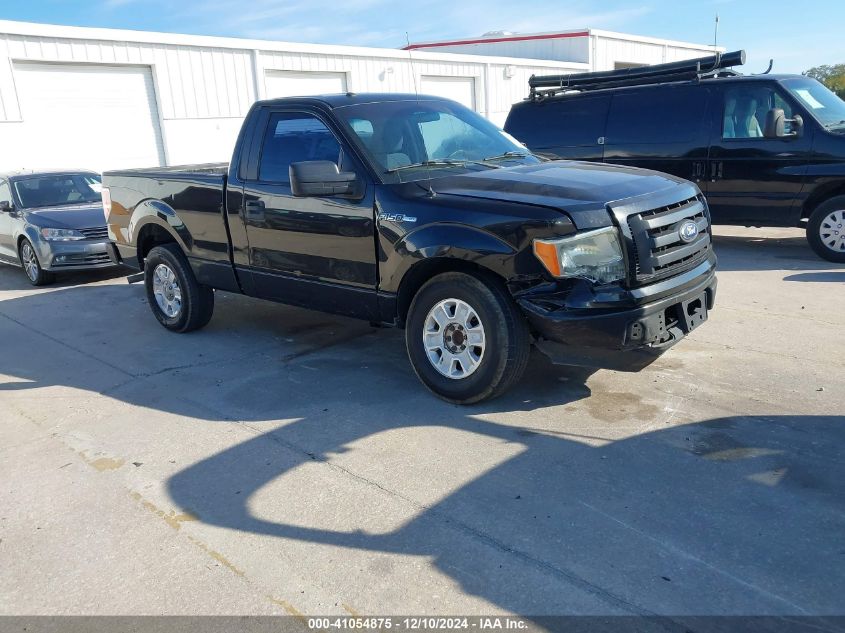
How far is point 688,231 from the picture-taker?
14.9 feet

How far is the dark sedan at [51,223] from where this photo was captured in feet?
30.8

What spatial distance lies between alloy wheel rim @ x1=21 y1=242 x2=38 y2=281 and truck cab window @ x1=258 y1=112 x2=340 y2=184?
5519mm

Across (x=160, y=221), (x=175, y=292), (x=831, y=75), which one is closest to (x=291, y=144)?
(x=160, y=221)

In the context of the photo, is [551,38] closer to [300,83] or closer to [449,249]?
[300,83]

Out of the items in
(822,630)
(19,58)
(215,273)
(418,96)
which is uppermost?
(19,58)

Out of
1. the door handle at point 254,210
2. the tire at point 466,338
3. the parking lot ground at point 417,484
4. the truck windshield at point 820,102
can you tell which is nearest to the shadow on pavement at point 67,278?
the parking lot ground at point 417,484

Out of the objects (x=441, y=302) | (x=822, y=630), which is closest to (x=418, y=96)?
(x=441, y=302)

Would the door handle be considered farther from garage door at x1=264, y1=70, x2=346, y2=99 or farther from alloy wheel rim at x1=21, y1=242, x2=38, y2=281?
garage door at x1=264, y1=70, x2=346, y2=99

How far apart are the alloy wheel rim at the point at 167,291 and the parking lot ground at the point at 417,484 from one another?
2.57 feet

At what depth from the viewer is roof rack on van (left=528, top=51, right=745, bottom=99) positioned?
30.1 ft

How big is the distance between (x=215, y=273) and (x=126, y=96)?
37.0 ft

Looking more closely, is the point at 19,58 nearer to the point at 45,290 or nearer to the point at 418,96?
the point at 45,290

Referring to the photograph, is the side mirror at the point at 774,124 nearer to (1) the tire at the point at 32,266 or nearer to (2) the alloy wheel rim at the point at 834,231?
(2) the alloy wheel rim at the point at 834,231

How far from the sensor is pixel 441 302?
15.0ft
